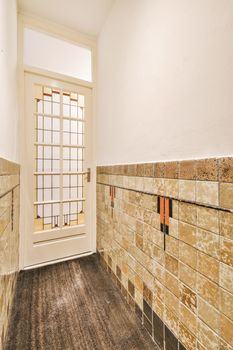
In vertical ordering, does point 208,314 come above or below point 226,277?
below

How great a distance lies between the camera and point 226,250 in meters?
0.68

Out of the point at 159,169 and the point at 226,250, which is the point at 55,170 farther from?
the point at 226,250

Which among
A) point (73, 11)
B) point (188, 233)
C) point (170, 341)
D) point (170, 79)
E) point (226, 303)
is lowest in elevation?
point (170, 341)

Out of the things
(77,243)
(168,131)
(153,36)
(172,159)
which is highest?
(153,36)

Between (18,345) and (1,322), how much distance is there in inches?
10.0

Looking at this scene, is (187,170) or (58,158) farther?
(58,158)

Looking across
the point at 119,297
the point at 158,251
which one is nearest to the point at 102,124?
the point at 158,251

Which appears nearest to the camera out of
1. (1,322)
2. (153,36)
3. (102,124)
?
(1,322)

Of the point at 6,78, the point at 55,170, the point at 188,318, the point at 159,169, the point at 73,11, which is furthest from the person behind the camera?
the point at 55,170

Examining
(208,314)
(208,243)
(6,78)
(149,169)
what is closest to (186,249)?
(208,243)

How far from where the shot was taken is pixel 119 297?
1.44 metres

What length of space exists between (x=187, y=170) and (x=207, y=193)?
0.15 metres

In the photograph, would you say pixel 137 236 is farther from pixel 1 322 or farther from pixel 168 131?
pixel 1 322

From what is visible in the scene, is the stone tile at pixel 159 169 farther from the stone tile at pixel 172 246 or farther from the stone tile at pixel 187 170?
the stone tile at pixel 172 246
